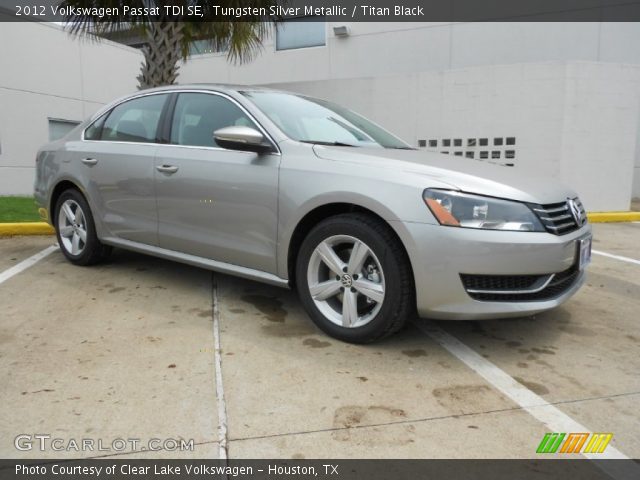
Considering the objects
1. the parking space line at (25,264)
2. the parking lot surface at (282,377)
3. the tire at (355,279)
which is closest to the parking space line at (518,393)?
the parking lot surface at (282,377)

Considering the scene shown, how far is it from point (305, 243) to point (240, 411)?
1.16 meters

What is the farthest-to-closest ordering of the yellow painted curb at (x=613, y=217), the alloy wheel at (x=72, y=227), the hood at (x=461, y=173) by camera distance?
the yellow painted curb at (x=613, y=217)
the alloy wheel at (x=72, y=227)
the hood at (x=461, y=173)

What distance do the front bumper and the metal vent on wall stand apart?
257 inches

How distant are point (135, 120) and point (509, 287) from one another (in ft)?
10.7

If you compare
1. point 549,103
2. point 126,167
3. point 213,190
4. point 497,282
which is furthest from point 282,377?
point 549,103

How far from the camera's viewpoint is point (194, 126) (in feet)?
12.8

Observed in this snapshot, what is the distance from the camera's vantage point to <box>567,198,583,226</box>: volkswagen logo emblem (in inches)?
123

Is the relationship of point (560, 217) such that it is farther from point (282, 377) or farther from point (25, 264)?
point (25, 264)

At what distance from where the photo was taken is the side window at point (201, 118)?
3.70m

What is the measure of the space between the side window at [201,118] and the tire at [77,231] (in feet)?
4.16

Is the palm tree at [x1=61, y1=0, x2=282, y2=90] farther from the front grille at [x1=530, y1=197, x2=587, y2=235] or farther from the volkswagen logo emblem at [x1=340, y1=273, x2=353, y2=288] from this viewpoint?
the front grille at [x1=530, y1=197, x2=587, y2=235]

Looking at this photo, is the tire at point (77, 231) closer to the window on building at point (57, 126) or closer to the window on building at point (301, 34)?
the window on building at point (57, 126)
